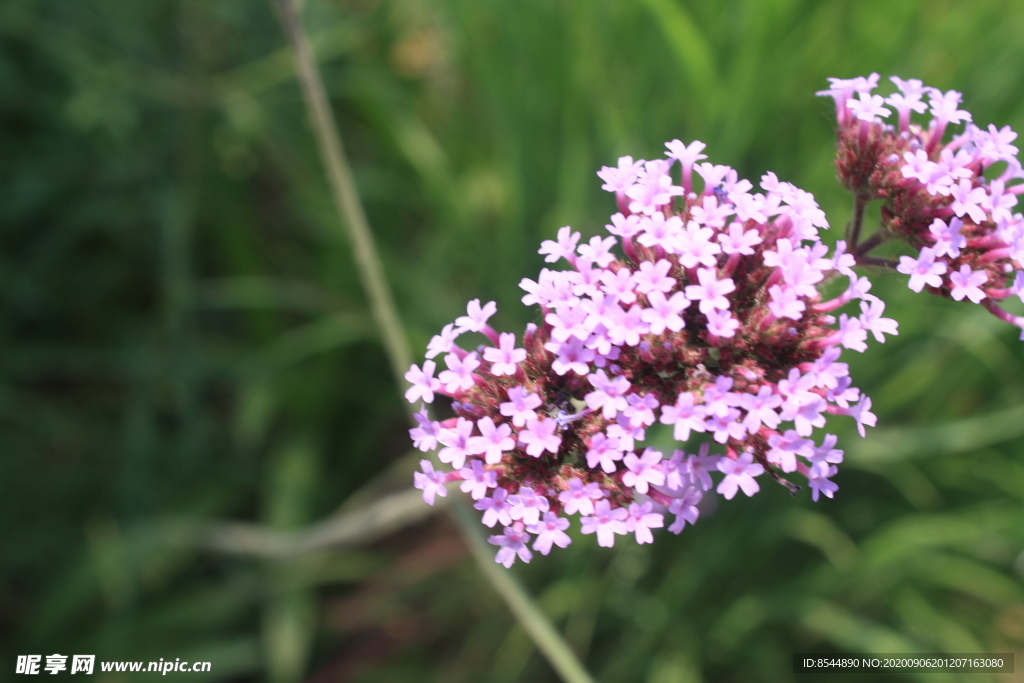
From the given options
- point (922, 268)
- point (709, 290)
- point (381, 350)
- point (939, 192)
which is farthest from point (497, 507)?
point (381, 350)

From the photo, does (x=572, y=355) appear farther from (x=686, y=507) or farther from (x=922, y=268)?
(x=922, y=268)

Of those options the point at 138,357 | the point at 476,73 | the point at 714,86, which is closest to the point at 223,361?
the point at 138,357

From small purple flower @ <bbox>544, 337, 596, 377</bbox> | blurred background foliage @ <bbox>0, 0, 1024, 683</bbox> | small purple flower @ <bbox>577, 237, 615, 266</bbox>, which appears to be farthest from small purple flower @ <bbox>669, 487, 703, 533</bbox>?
blurred background foliage @ <bbox>0, 0, 1024, 683</bbox>

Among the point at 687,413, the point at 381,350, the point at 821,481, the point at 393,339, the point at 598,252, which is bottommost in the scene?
the point at 821,481

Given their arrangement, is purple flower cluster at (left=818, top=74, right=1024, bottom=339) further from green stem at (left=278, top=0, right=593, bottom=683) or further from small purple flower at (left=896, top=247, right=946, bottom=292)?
green stem at (left=278, top=0, right=593, bottom=683)

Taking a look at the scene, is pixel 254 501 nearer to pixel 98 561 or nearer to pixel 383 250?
pixel 98 561
